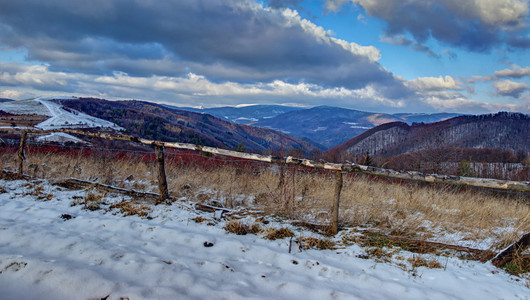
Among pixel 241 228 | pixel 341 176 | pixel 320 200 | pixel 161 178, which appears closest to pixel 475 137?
pixel 320 200

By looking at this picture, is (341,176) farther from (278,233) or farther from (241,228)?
(241,228)

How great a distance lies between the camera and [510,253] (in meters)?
3.86

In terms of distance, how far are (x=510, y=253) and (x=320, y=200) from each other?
3.50 m

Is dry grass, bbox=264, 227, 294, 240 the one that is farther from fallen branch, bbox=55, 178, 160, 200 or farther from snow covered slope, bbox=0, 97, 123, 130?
snow covered slope, bbox=0, 97, 123, 130

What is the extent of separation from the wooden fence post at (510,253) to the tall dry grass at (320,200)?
44cm

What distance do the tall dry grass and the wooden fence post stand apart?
0.44 m

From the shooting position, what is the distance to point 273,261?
11.8 feet

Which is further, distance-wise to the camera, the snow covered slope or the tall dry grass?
the snow covered slope

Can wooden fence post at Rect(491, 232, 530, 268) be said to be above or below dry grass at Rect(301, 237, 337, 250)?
above

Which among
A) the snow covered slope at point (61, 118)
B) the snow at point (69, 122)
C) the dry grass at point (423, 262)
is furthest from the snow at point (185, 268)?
the snow covered slope at point (61, 118)

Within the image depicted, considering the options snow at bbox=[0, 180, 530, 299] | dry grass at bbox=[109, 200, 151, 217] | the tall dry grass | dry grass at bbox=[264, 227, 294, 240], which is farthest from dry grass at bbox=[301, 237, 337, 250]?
dry grass at bbox=[109, 200, 151, 217]

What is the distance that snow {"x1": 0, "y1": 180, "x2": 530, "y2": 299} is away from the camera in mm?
2588

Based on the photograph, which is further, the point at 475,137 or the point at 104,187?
the point at 475,137

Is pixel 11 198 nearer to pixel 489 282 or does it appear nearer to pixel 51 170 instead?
pixel 51 170
